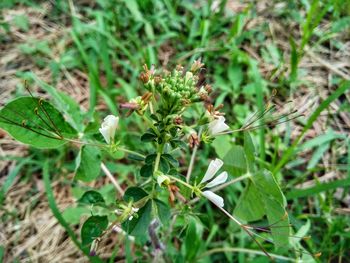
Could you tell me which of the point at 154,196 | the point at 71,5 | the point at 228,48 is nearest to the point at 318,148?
the point at 228,48

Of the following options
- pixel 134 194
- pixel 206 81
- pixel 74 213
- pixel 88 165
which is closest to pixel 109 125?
pixel 134 194

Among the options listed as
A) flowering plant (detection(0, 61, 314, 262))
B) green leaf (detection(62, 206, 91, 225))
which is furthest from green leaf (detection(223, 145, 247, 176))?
green leaf (detection(62, 206, 91, 225))

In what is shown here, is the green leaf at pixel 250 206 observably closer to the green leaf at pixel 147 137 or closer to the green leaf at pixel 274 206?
the green leaf at pixel 274 206

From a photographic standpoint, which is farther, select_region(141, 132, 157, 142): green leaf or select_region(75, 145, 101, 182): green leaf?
select_region(75, 145, 101, 182): green leaf

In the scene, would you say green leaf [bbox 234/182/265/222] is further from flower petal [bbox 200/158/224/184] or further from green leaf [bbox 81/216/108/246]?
green leaf [bbox 81/216/108/246]

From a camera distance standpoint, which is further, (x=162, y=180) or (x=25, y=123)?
(x=25, y=123)

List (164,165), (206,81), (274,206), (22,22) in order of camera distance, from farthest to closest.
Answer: (22,22) < (206,81) < (274,206) < (164,165)

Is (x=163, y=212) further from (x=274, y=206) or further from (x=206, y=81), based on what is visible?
(x=206, y=81)

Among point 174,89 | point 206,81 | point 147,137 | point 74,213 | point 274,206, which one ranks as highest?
point 174,89
